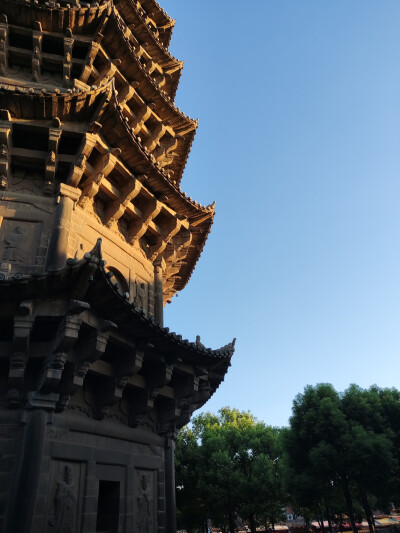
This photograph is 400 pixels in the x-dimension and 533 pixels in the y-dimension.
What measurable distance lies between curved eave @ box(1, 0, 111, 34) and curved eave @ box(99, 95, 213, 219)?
5.88 m

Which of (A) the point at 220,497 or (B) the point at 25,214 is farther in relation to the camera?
(A) the point at 220,497

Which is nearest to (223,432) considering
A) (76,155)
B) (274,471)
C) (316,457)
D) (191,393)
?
(274,471)

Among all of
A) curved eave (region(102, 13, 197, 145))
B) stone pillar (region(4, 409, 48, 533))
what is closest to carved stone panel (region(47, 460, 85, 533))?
stone pillar (region(4, 409, 48, 533))

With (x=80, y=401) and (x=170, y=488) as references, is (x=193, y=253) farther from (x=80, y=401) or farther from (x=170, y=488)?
(x=170, y=488)

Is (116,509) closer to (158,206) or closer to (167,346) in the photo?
(167,346)

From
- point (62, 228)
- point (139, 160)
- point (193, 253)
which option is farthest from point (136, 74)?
point (62, 228)

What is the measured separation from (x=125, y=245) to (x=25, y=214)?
3504 millimetres

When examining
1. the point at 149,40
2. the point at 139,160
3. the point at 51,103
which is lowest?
the point at 51,103

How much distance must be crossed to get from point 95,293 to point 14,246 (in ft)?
12.3

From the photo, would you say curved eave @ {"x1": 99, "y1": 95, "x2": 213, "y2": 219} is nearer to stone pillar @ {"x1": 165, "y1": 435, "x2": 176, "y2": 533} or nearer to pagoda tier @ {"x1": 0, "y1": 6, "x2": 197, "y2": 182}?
pagoda tier @ {"x1": 0, "y1": 6, "x2": 197, "y2": 182}

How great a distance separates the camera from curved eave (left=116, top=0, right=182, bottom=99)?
1886 cm

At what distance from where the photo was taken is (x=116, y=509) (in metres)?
9.90

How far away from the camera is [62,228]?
36.0 ft

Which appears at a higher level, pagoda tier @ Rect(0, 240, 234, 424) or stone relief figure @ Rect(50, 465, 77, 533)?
pagoda tier @ Rect(0, 240, 234, 424)
